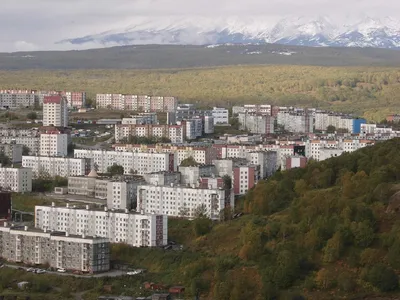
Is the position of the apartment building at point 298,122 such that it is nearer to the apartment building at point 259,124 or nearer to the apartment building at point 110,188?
the apartment building at point 259,124

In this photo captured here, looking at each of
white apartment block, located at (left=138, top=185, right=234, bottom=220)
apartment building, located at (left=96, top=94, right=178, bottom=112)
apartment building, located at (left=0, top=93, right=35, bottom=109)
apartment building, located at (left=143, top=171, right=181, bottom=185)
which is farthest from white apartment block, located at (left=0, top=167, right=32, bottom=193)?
apartment building, located at (left=96, top=94, right=178, bottom=112)

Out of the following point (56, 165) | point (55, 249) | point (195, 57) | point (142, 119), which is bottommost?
point (55, 249)

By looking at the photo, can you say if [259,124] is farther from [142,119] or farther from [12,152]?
[12,152]

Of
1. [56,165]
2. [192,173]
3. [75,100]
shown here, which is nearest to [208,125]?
[75,100]

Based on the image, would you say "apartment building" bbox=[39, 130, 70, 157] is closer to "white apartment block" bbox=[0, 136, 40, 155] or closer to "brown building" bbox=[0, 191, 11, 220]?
"white apartment block" bbox=[0, 136, 40, 155]

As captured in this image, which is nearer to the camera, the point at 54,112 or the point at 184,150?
the point at 184,150

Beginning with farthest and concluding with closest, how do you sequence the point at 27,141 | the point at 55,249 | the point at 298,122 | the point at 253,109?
1. the point at 253,109
2. the point at 298,122
3. the point at 27,141
4. the point at 55,249
